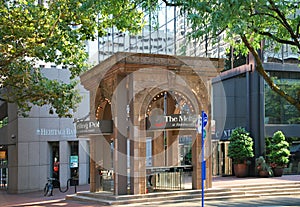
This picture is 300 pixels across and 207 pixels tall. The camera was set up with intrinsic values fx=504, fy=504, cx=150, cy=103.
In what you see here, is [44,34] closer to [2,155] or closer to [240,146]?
[240,146]

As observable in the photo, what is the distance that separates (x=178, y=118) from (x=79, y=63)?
508 cm

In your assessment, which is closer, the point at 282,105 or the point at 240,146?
the point at 240,146

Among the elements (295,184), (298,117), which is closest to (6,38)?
(295,184)

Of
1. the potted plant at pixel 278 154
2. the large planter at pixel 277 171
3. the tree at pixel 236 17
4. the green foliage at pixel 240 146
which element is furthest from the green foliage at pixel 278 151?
the tree at pixel 236 17

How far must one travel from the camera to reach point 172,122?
60.3ft

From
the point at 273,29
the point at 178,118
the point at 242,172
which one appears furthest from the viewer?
the point at 242,172

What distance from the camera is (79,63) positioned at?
68.1 ft

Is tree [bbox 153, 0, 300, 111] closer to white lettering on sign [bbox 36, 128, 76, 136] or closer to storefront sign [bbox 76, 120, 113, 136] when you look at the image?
storefront sign [bbox 76, 120, 113, 136]

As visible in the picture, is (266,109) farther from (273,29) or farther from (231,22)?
(231,22)

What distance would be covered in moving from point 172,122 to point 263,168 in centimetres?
1043

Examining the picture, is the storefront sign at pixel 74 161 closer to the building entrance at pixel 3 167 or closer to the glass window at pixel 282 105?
the building entrance at pixel 3 167

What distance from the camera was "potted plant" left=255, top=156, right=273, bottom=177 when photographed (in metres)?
27.0

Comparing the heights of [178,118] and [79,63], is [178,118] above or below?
below

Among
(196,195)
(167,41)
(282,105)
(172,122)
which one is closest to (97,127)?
(172,122)
